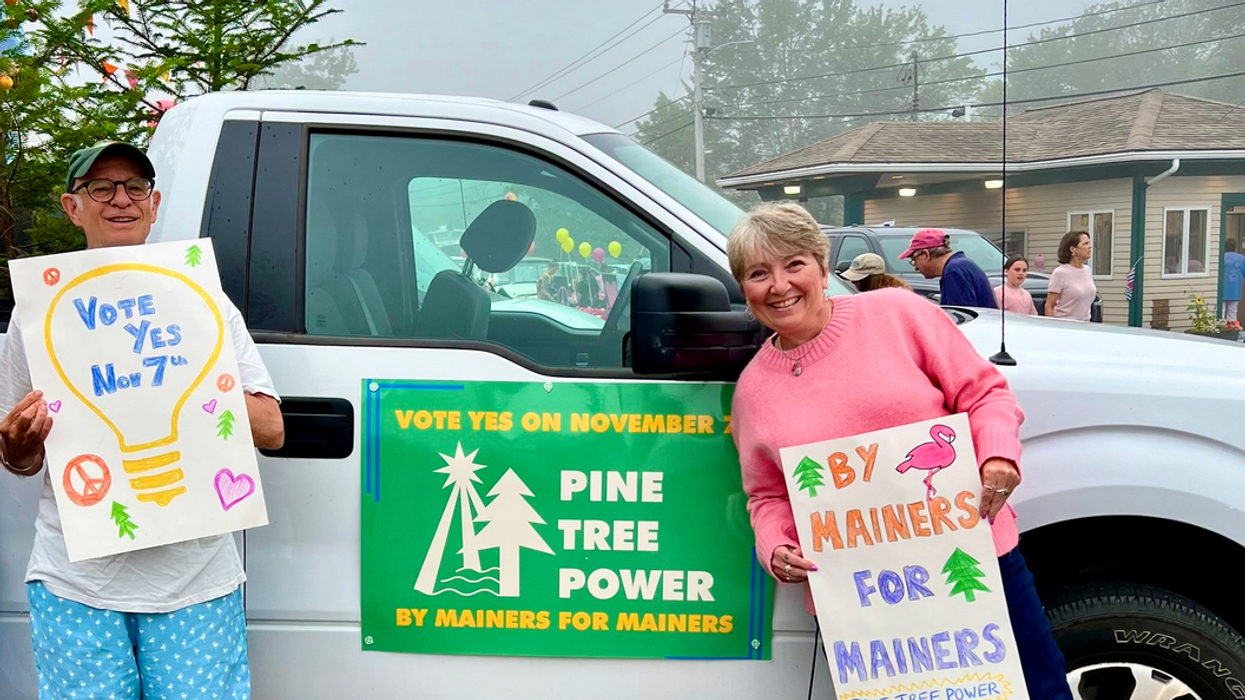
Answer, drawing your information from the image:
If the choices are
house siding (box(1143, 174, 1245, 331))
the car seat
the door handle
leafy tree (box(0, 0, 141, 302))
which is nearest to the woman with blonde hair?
the car seat

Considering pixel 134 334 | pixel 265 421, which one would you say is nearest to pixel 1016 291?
pixel 265 421

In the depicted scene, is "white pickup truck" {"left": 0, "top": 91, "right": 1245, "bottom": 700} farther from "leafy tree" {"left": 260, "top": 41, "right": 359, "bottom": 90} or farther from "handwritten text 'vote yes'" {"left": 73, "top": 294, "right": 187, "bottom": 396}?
"leafy tree" {"left": 260, "top": 41, "right": 359, "bottom": 90}

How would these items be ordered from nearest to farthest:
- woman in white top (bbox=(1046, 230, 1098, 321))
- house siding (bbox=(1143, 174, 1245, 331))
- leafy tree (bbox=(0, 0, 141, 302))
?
leafy tree (bbox=(0, 0, 141, 302)) < woman in white top (bbox=(1046, 230, 1098, 321)) < house siding (bbox=(1143, 174, 1245, 331))

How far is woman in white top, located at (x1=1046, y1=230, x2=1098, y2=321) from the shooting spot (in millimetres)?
8789

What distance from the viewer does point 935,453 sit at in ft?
6.93

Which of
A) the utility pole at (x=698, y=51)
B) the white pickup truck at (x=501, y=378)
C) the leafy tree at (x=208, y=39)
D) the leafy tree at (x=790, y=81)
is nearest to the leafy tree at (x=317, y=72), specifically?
the leafy tree at (x=208, y=39)

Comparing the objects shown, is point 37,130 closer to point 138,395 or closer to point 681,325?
point 138,395

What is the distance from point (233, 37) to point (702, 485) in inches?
209

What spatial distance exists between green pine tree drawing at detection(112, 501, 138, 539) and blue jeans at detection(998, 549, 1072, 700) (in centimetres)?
178

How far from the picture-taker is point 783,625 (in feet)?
7.88

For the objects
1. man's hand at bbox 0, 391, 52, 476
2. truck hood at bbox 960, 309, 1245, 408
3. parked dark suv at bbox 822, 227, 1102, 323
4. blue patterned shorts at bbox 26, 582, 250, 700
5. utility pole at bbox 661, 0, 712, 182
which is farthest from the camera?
utility pole at bbox 661, 0, 712, 182

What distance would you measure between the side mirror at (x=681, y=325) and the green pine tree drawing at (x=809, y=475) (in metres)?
0.30

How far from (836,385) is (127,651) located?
1.54 m

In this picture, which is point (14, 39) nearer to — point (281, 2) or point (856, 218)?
point (281, 2)
